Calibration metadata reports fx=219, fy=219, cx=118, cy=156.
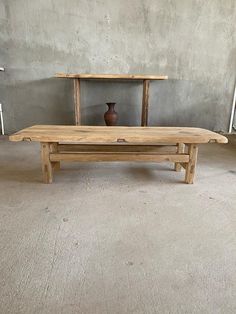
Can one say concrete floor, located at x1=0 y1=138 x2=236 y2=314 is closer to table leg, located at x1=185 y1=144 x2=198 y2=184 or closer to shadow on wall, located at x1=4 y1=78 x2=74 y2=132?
table leg, located at x1=185 y1=144 x2=198 y2=184

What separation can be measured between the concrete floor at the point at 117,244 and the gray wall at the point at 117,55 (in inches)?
81.9

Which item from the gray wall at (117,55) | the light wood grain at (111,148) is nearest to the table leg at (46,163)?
the light wood grain at (111,148)

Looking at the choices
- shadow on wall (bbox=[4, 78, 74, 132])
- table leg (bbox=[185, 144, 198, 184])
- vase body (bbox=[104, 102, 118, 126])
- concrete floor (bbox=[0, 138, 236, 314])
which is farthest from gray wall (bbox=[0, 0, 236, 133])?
table leg (bbox=[185, 144, 198, 184])

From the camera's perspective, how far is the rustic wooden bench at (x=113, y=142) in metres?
1.59

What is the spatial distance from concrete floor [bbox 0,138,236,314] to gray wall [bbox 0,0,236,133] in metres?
2.08

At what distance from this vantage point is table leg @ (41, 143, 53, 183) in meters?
1.70

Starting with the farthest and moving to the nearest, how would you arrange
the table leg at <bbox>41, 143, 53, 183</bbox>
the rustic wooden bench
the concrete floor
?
the table leg at <bbox>41, 143, 53, 183</bbox> < the rustic wooden bench < the concrete floor

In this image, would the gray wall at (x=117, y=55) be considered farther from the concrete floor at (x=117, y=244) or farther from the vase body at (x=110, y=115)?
the concrete floor at (x=117, y=244)

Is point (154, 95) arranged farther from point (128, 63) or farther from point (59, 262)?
point (59, 262)

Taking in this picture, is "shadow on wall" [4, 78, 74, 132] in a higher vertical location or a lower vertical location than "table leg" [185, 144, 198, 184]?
higher

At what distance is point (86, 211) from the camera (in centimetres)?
141

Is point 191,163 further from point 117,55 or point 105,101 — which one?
point 117,55

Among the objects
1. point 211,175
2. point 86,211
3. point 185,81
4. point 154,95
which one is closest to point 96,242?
point 86,211

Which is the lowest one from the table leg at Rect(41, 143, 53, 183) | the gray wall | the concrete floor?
the concrete floor
